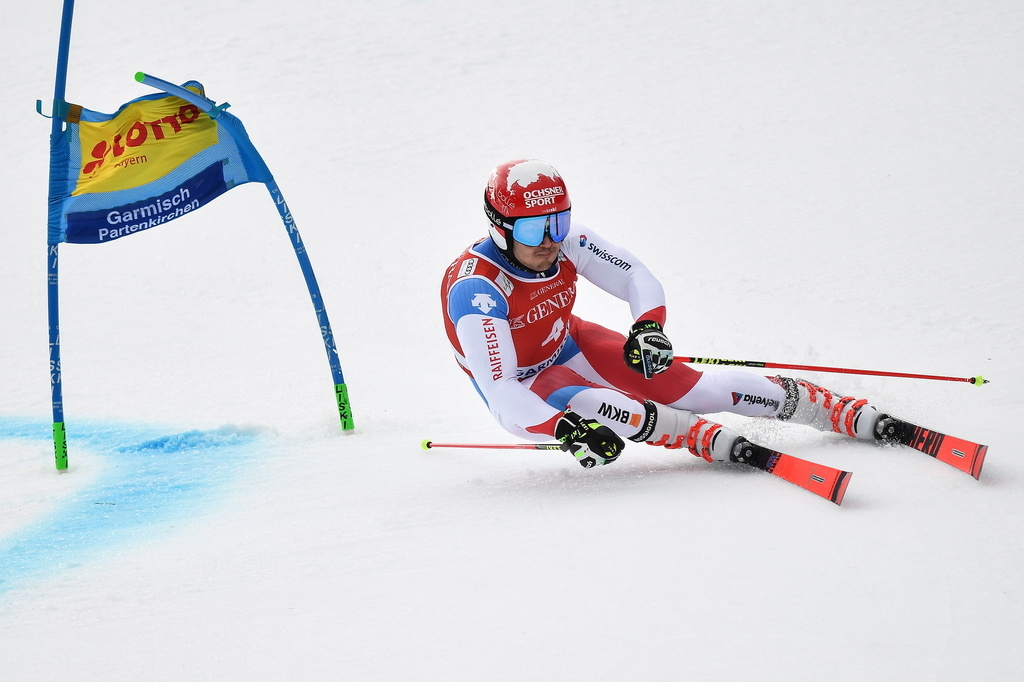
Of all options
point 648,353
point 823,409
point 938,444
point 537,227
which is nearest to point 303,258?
point 537,227

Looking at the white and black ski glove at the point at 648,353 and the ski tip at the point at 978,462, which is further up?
the white and black ski glove at the point at 648,353

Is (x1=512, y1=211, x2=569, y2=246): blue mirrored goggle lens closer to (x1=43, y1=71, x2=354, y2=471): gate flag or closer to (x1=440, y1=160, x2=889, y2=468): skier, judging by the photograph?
(x1=440, y1=160, x2=889, y2=468): skier

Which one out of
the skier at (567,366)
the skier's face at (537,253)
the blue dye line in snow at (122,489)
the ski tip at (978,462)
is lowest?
the blue dye line in snow at (122,489)

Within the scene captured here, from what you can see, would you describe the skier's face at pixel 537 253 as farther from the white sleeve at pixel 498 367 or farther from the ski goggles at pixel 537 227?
the white sleeve at pixel 498 367

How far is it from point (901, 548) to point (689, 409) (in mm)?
1392

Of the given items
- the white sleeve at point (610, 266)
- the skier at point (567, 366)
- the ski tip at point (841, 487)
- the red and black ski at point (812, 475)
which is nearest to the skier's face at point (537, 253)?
the skier at point (567, 366)

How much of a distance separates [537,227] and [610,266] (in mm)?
573

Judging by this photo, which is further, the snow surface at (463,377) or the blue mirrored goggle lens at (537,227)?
the blue mirrored goggle lens at (537,227)

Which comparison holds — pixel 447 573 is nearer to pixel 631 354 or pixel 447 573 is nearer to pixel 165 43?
pixel 631 354

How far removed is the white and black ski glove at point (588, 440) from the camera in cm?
337

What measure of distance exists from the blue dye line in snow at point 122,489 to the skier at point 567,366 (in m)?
1.46

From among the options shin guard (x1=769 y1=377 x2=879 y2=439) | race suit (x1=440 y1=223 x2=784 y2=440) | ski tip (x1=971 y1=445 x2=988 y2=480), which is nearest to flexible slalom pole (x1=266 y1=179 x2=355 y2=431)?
race suit (x1=440 y1=223 x2=784 y2=440)

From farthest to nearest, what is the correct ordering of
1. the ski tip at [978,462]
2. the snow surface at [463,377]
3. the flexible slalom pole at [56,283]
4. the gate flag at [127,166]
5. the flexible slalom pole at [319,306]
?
the flexible slalom pole at [319,306], the gate flag at [127,166], the flexible slalom pole at [56,283], the ski tip at [978,462], the snow surface at [463,377]

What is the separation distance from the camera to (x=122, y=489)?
4391 millimetres
